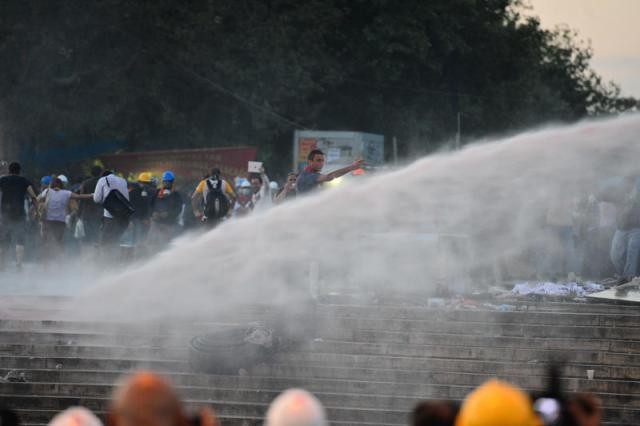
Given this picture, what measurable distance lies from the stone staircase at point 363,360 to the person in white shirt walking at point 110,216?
510 cm

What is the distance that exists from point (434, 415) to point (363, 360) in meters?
7.08

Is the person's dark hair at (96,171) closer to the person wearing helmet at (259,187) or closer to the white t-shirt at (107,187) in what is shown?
the white t-shirt at (107,187)

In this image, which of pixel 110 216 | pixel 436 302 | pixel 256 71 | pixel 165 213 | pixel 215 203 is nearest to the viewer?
pixel 436 302

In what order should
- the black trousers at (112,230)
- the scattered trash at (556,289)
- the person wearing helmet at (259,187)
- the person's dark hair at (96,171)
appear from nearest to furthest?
the scattered trash at (556,289), the black trousers at (112,230), the person's dark hair at (96,171), the person wearing helmet at (259,187)

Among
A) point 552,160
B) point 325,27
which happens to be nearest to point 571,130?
point 552,160

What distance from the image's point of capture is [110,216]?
1898 centimetres

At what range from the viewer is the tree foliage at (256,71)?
3406 centimetres

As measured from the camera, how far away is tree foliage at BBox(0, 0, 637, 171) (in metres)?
34.1

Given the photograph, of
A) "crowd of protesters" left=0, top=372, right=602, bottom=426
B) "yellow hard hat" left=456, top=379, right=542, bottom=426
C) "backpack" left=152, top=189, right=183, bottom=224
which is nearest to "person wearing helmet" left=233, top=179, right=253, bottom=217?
→ "backpack" left=152, top=189, right=183, bottom=224

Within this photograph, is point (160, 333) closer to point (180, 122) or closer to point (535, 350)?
point (535, 350)

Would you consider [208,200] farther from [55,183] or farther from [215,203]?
[55,183]

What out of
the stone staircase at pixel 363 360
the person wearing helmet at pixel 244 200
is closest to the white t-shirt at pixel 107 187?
→ the person wearing helmet at pixel 244 200

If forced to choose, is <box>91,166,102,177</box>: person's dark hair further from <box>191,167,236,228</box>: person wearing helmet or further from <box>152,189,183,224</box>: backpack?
<box>191,167,236,228</box>: person wearing helmet

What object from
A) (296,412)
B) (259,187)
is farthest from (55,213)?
(296,412)
